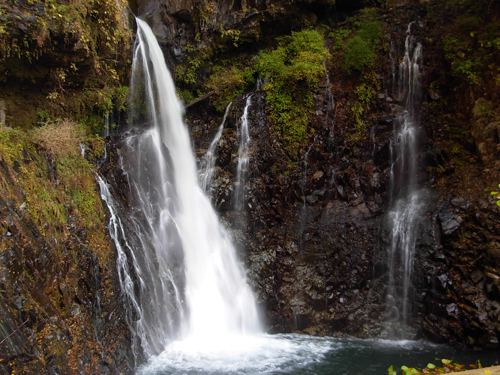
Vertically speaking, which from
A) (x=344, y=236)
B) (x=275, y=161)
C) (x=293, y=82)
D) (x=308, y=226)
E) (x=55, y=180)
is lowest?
(x=344, y=236)

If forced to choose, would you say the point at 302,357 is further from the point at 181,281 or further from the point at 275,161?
the point at 275,161

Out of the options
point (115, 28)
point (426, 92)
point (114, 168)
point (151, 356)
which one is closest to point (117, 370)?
point (151, 356)

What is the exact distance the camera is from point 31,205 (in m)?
6.80

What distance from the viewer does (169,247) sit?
9.84 meters

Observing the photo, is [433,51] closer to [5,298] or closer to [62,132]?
[62,132]

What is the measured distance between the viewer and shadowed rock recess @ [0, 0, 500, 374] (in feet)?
22.7

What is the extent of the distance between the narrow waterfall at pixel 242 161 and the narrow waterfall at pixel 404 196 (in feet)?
15.5

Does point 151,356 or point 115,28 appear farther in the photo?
point 115,28

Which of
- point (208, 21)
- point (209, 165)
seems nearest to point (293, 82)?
point (209, 165)

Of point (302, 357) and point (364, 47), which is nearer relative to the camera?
point (302, 357)

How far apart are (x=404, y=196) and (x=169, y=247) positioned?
288 inches

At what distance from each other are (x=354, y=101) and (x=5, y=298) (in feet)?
36.6

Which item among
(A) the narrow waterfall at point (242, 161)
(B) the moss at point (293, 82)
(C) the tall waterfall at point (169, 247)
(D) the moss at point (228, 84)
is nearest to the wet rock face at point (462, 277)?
(C) the tall waterfall at point (169, 247)

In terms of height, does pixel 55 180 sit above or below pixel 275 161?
below
